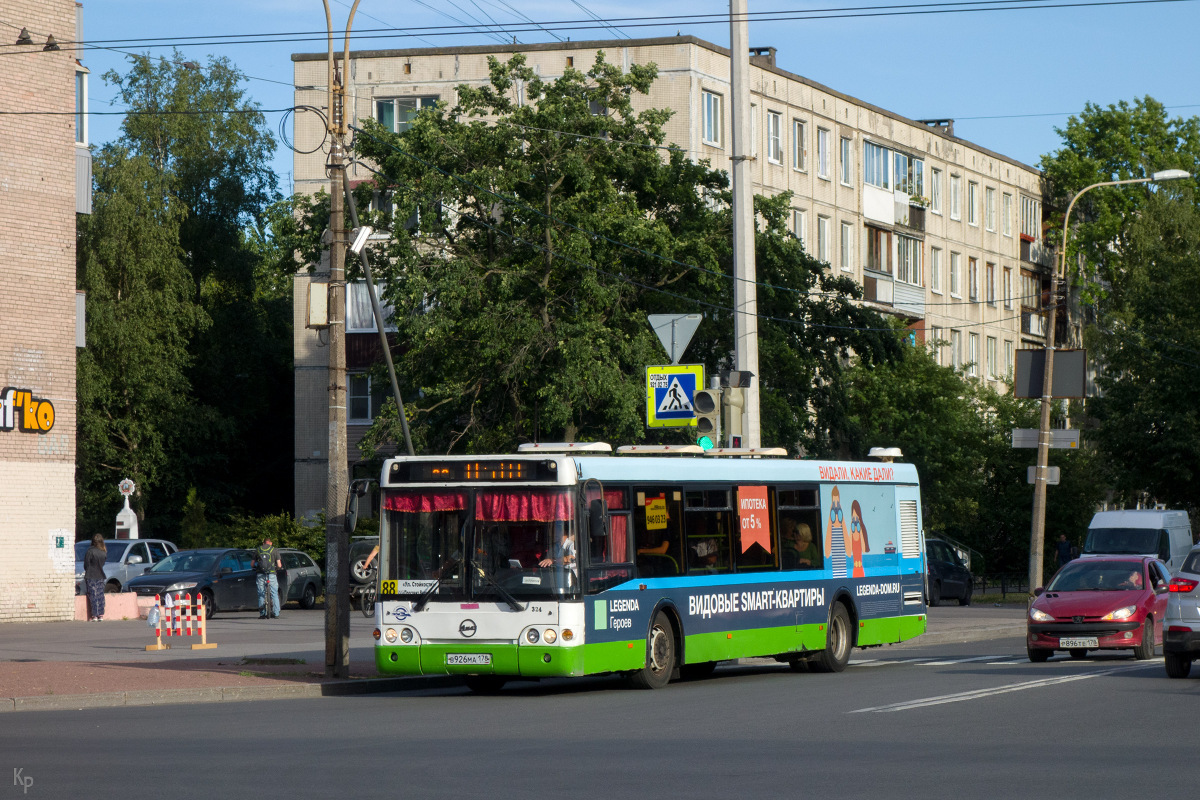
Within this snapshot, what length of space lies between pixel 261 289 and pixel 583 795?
62373 millimetres

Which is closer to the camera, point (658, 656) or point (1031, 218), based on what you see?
point (658, 656)

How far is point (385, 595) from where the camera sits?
1819 cm

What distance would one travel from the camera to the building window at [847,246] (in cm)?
6272

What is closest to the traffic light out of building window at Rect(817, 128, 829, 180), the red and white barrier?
the red and white barrier

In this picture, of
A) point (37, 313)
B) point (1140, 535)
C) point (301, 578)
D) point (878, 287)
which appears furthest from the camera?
→ point (878, 287)

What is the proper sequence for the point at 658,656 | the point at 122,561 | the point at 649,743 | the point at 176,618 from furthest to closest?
the point at 122,561 < the point at 176,618 < the point at 658,656 < the point at 649,743

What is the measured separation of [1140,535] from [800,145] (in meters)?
25.1

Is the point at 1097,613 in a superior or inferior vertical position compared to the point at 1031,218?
inferior

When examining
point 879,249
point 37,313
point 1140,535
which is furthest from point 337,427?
point 879,249

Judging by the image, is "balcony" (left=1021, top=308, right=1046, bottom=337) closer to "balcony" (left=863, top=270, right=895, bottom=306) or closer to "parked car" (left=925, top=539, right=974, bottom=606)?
"balcony" (left=863, top=270, right=895, bottom=306)

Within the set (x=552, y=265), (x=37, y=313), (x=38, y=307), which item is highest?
(x=552, y=265)

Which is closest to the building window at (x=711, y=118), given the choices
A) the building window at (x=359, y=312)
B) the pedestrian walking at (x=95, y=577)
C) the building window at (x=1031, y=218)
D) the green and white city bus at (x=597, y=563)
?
the building window at (x=359, y=312)

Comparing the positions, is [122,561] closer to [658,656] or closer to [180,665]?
[180,665]

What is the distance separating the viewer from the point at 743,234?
83.5ft
